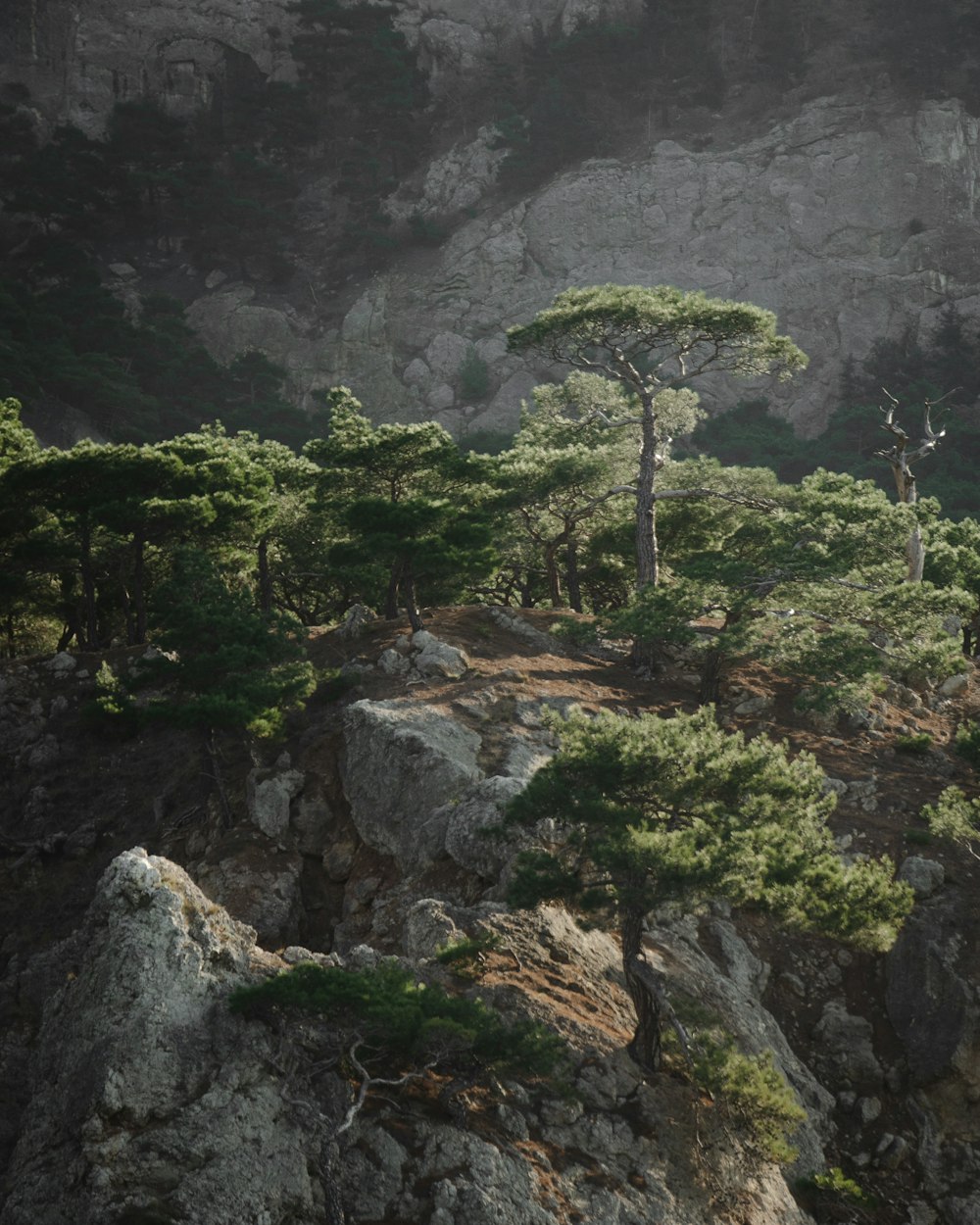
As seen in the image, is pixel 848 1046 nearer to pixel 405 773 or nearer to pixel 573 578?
pixel 405 773

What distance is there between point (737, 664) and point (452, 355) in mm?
63808

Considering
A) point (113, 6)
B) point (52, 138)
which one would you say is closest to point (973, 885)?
point (52, 138)

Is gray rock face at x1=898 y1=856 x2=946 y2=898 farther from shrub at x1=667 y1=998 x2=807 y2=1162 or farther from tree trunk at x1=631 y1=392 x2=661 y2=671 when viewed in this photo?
tree trunk at x1=631 y1=392 x2=661 y2=671

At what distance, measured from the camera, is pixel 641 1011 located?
58.7 ft

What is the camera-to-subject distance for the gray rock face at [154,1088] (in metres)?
13.2

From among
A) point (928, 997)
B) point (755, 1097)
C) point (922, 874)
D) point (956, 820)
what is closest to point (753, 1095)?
point (755, 1097)

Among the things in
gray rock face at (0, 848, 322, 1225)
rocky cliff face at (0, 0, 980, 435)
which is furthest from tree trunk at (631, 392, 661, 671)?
rocky cliff face at (0, 0, 980, 435)

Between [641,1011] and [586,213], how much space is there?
88.3 m

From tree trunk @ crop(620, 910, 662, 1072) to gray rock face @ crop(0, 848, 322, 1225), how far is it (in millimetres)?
5792

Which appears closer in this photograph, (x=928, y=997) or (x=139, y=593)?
→ (x=928, y=997)

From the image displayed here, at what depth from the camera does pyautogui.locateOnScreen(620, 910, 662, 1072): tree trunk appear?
17.8 metres

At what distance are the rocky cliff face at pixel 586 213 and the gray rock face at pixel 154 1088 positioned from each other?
7279 centimetres

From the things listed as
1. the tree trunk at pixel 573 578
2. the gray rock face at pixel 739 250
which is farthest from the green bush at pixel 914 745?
the gray rock face at pixel 739 250

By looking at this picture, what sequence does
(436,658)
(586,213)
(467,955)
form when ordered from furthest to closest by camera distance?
(586,213), (436,658), (467,955)
